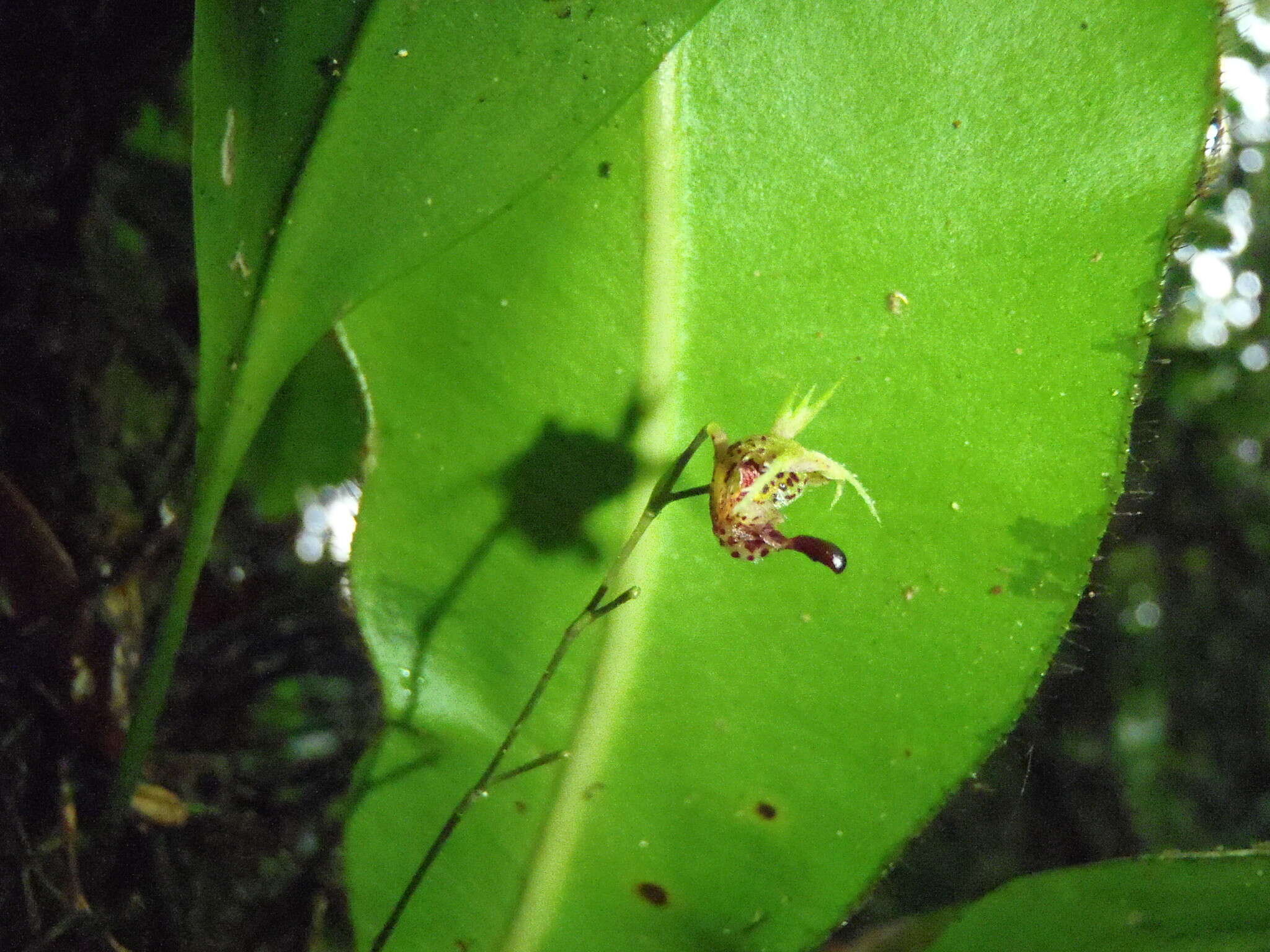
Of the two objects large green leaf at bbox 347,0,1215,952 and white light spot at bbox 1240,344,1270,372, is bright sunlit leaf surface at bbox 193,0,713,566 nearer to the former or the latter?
large green leaf at bbox 347,0,1215,952

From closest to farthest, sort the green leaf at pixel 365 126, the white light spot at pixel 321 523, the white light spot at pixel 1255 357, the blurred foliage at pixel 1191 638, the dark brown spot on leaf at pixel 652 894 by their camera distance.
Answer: the green leaf at pixel 365 126 → the dark brown spot on leaf at pixel 652 894 → the white light spot at pixel 321 523 → the blurred foliage at pixel 1191 638 → the white light spot at pixel 1255 357

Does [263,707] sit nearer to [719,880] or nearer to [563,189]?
[719,880]

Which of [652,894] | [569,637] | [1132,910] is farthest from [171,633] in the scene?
[1132,910]

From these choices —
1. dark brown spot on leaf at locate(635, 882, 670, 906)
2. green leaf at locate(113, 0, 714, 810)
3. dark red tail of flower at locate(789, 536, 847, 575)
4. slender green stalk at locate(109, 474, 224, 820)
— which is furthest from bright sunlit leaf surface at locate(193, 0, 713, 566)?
dark brown spot on leaf at locate(635, 882, 670, 906)

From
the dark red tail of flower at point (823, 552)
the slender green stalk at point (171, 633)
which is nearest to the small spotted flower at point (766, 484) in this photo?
the dark red tail of flower at point (823, 552)

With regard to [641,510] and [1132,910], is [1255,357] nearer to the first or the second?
[1132,910]

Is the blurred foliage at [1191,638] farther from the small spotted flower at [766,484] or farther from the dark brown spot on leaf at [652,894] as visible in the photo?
the small spotted flower at [766,484]

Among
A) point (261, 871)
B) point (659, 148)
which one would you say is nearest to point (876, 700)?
point (659, 148)

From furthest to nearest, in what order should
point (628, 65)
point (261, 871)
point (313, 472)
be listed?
point (313, 472) → point (261, 871) → point (628, 65)
